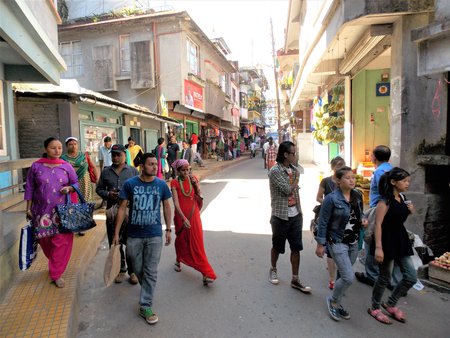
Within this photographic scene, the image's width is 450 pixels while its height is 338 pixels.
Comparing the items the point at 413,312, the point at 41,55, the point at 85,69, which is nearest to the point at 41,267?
the point at 41,55

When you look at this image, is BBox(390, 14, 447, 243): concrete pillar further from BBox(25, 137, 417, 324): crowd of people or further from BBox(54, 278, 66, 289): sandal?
BBox(54, 278, 66, 289): sandal

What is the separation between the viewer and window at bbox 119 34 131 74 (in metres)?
16.4

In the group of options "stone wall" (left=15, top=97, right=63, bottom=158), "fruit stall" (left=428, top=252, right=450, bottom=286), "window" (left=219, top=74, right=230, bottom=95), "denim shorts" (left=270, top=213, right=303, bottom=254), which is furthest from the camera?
"window" (left=219, top=74, right=230, bottom=95)

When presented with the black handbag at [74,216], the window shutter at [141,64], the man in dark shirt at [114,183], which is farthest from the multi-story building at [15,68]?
the window shutter at [141,64]

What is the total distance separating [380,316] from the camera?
327cm

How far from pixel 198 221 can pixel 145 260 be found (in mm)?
981

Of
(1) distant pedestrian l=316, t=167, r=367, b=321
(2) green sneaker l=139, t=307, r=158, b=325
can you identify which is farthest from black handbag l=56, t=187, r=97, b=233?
(1) distant pedestrian l=316, t=167, r=367, b=321

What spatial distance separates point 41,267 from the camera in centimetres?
398

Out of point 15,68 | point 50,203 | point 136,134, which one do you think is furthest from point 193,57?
point 50,203

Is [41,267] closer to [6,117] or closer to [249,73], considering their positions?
[6,117]

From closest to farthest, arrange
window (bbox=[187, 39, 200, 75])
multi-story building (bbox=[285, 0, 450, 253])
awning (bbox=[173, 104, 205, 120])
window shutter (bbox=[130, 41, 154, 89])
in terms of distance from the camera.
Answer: multi-story building (bbox=[285, 0, 450, 253]) < window shutter (bbox=[130, 41, 154, 89]) < window (bbox=[187, 39, 200, 75]) < awning (bbox=[173, 104, 205, 120])

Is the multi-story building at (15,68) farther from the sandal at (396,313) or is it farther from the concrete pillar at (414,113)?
the concrete pillar at (414,113)

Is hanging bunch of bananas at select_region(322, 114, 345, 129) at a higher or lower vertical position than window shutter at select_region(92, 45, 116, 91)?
lower

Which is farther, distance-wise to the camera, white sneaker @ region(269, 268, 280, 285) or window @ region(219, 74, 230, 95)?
window @ region(219, 74, 230, 95)
